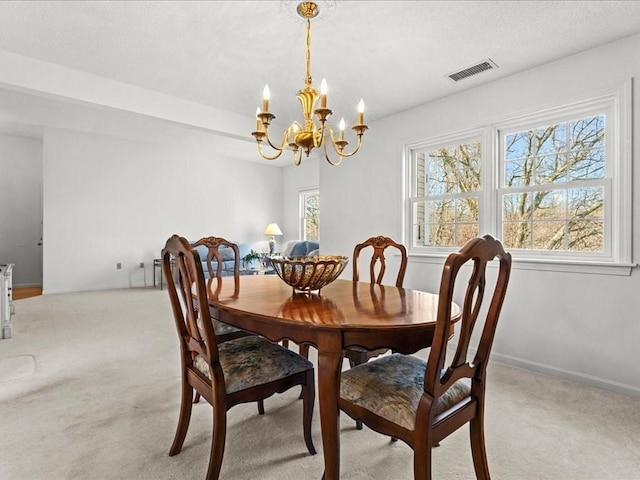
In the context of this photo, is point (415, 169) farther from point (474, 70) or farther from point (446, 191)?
point (474, 70)

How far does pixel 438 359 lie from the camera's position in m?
1.13

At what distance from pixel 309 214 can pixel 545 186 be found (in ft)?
18.8

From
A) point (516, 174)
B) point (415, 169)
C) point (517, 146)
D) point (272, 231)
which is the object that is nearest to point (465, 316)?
point (516, 174)

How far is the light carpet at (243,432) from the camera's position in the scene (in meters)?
1.58

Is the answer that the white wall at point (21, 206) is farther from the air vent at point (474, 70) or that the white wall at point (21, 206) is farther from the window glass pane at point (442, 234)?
the air vent at point (474, 70)

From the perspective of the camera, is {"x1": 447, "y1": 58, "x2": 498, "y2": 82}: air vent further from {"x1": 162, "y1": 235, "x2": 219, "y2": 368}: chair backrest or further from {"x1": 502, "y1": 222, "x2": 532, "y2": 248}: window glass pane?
{"x1": 162, "y1": 235, "x2": 219, "y2": 368}: chair backrest

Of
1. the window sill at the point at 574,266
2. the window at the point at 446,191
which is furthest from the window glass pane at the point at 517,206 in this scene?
the window sill at the point at 574,266

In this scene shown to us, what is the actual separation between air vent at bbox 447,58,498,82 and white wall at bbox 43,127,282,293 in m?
5.10

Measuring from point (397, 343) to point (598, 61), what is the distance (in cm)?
263

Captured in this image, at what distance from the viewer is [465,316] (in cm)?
120

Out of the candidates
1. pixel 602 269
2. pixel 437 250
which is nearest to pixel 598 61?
pixel 602 269

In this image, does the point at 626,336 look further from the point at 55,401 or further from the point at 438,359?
the point at 55,401

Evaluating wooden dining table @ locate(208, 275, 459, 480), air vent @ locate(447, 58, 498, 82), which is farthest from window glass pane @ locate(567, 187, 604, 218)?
wooden dining table @ locate(208, 275, 459, 480)

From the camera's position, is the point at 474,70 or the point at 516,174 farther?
the point at 516,174
